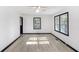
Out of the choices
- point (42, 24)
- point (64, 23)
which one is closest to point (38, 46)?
point (64, 23)

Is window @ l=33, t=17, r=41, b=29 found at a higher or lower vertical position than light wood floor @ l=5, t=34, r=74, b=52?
higher

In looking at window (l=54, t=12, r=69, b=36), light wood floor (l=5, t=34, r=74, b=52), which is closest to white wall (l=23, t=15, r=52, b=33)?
window (l=54, t=12, r=69, b=36)

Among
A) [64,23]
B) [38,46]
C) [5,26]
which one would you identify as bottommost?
[38,46]

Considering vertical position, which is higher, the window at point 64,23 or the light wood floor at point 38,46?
the window at point 64,23

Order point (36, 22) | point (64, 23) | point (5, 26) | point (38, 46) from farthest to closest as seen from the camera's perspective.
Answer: point (36, 22), point (64, 23), point (38, 46), point (5, 26)

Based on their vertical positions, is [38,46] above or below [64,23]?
below

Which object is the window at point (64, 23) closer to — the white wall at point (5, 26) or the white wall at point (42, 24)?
the white wall at point (5, 26)

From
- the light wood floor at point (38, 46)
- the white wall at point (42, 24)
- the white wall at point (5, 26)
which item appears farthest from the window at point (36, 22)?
the white wall at point (5, 26)

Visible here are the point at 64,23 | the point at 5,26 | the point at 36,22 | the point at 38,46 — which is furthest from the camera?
the point at 36,22

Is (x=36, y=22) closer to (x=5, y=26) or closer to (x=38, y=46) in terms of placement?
(x=38, y=46)

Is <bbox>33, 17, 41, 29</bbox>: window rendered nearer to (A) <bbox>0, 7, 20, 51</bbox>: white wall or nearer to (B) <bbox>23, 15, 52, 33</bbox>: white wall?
(B) <bbox>23, 15, 52, 33</bbox>: white wall

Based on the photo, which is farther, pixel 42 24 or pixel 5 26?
pixel 42 24

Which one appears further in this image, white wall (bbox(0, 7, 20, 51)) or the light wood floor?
the light wood floor
